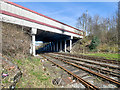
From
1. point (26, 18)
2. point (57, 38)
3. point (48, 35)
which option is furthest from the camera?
point (57, 38)

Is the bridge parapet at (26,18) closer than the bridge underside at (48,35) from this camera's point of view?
Yes

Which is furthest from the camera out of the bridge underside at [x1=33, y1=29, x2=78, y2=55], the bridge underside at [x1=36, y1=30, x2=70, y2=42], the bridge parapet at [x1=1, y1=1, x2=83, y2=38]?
the bridge underside at [x1=33, y1=29, x2=78, y2=55]

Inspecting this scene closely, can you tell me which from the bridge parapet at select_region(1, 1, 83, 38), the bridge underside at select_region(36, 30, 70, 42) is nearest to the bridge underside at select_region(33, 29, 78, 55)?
the bridge underside at select_region(36, 30, 70, 42)

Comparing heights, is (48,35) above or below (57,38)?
above

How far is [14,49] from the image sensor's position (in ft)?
24.0

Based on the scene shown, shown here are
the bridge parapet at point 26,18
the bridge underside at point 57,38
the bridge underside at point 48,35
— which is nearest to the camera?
the bridge parapet at point 26,18

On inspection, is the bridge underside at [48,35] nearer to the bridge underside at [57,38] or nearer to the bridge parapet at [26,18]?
the bridge underside at [57,38]

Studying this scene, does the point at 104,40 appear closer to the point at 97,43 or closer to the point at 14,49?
the point at 97,43

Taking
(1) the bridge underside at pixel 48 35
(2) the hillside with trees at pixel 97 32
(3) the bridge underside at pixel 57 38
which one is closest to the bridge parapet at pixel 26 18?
(3) the bridge underside at pixel 57 38

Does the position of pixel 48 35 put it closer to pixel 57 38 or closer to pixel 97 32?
pixel 57 38

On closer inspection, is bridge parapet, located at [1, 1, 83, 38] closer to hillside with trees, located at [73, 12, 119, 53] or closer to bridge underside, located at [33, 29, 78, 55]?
bridge underside, located at [33, 29, 78, 55]

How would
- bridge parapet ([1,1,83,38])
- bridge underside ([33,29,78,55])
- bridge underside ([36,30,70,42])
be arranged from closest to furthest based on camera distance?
bridge parapet ([1,1,83,38])
bridge underside ([36,30,70,42])
bridge underside ([33,29,78,55])

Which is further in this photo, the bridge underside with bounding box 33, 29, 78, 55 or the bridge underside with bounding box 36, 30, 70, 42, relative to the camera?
the bridge underside with bounding box 33, 29, 78, 55

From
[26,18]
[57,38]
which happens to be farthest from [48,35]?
[26,18]
